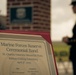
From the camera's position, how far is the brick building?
7.15 metres

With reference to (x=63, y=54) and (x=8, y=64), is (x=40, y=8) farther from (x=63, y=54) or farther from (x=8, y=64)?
(x=63, y=54)

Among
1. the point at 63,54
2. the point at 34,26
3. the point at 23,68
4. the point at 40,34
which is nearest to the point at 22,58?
the point at 23,68

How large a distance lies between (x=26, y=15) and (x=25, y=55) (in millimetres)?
3948

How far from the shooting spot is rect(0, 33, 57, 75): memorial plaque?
321 cm

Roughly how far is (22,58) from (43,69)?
0.73ft

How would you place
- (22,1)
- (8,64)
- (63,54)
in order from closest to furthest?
(8,64) → (22,1) → (63,54)

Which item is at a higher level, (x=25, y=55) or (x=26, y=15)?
(x=26, y=15)

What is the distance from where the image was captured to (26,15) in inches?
284

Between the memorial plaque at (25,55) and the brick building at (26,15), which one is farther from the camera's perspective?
the brick building at (26,15)

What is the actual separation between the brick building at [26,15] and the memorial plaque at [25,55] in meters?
3.71

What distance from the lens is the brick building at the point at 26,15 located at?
715 cm

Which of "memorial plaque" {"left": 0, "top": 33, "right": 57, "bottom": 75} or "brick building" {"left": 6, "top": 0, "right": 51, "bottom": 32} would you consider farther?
"brick building" {"left": 6, "top": 0, "right": 51, "bottom": 32}

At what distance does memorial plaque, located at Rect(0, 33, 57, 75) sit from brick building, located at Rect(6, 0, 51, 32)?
12.2 ft

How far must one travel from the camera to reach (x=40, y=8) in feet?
23.8
